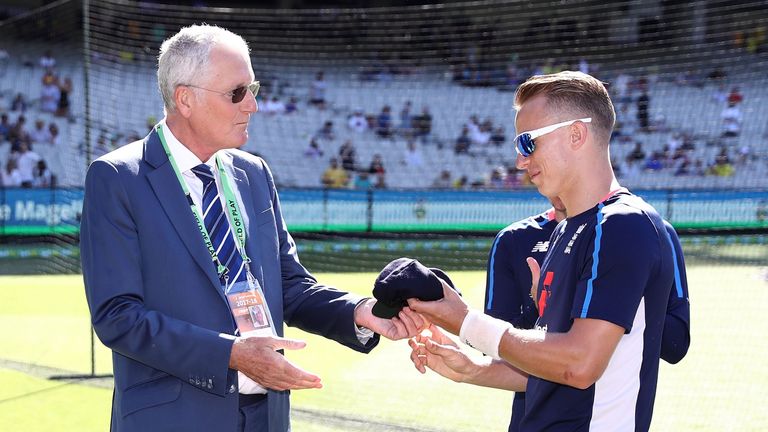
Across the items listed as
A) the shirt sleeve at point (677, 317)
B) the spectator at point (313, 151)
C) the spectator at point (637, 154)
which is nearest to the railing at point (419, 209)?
the spectator at point (637, 154)

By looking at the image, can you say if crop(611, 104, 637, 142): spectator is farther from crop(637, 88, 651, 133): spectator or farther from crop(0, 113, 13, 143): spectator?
crop(0, 113, 13, 143): spectator

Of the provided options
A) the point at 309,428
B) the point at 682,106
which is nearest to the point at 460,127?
the point at 682,106

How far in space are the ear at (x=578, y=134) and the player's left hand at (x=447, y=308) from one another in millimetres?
574

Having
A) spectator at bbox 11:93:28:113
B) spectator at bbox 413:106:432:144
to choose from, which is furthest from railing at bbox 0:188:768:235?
spectator at bbox 11:93:28:113

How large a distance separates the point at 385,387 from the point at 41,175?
13226 mm

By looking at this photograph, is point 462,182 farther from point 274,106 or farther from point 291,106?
point 274,106

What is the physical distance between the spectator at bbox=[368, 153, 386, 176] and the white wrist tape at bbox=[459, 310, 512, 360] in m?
16.9

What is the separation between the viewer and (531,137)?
2.64 m

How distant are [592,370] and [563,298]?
0.24 meters

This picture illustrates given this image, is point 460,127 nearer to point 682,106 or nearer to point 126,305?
point 682,106

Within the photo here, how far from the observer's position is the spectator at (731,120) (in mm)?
18641

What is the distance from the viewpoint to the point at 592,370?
234cm

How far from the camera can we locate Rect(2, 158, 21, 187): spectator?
17844 mm

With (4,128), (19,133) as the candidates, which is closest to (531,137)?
(19,133)
